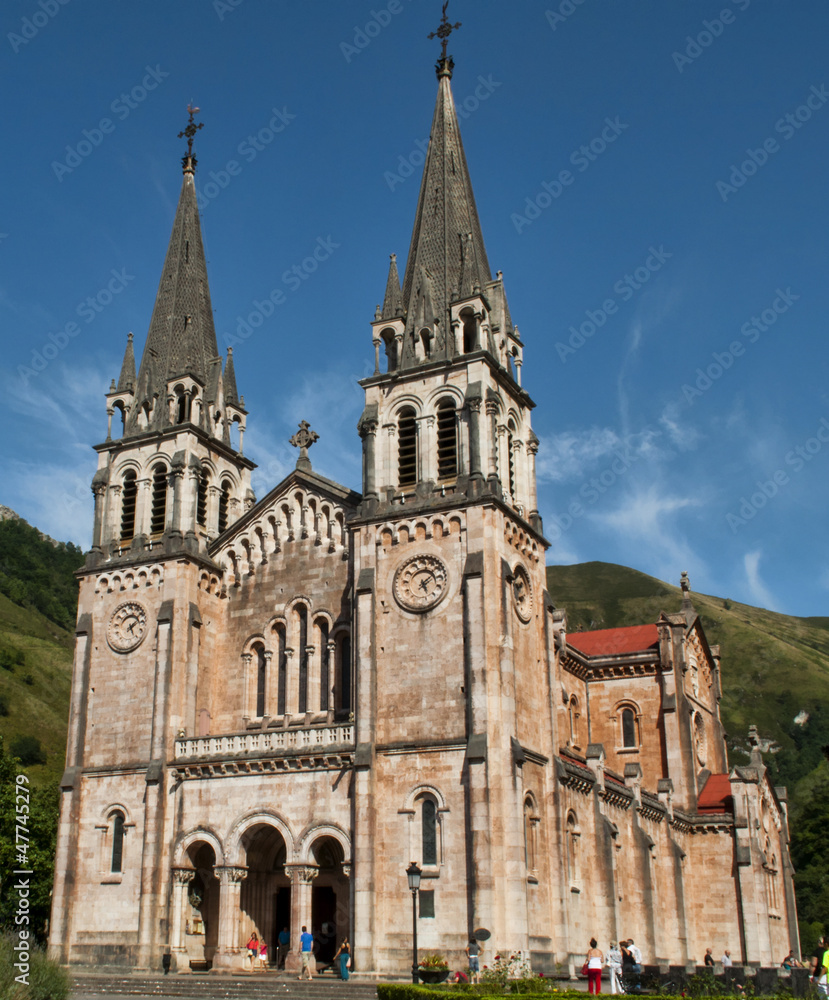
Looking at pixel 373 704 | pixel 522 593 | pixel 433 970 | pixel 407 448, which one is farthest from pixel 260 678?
pixel 433 970

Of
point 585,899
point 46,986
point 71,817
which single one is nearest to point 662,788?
point 585,899

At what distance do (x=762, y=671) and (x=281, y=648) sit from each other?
6255 inches

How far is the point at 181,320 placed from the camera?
4994 cm

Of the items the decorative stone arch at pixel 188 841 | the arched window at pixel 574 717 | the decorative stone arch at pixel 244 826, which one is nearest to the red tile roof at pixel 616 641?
the arched window at pixel 574 717

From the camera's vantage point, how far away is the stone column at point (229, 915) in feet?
121

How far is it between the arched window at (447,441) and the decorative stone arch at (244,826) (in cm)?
1378

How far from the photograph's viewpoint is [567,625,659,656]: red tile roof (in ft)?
182

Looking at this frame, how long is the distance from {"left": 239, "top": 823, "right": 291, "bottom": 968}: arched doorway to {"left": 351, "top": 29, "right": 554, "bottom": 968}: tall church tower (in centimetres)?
601

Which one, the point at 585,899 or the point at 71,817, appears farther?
the point at 71,817

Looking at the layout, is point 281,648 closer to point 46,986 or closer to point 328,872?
point 328,872

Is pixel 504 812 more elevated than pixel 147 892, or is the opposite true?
pixel 504 812

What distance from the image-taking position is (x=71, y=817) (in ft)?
136

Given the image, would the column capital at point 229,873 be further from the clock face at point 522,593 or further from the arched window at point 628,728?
the arched window at point 628,728

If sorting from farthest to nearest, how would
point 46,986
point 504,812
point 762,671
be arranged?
point 762,671 < point 504,812 < point 46,986
